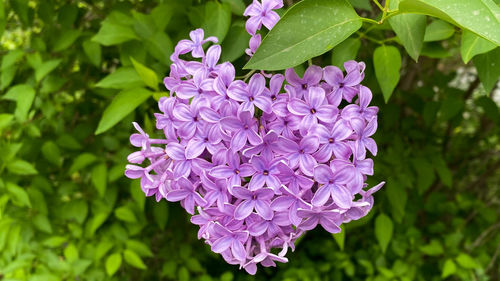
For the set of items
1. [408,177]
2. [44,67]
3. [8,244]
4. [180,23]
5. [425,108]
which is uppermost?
[180,23]

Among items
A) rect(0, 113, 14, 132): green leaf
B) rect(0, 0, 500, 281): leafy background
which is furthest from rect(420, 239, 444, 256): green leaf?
rect(0, 113, 14, 132): green leaf

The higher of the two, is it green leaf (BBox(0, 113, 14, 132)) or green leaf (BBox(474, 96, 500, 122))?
green leaf (BBox(0, 113, 14, 132))

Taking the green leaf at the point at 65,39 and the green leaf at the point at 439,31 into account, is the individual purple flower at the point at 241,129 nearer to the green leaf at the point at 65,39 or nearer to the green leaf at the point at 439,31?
the green leaf at the point at 439,31

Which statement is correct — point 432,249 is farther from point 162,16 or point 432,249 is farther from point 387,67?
point 162,16

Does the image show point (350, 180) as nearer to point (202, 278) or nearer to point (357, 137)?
point (357, 137)

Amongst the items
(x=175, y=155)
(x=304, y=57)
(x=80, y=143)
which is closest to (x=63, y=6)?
(x=80, y=143)

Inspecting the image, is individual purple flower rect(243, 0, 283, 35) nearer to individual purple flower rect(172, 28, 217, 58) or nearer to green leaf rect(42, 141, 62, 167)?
individual purple flower rect(172, 28, 217, 58)
